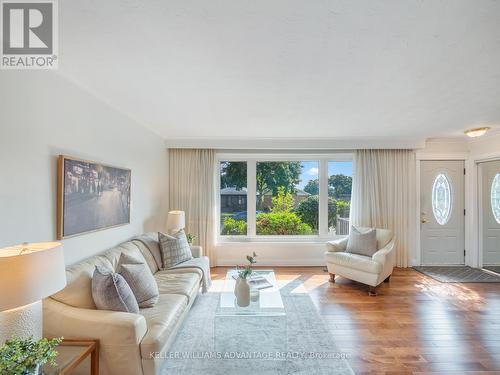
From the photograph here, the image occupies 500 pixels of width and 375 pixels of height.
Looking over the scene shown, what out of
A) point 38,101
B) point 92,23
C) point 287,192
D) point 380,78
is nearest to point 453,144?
point 287,192

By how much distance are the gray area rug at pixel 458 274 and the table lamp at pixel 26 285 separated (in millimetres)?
5016

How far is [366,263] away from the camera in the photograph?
140 inches

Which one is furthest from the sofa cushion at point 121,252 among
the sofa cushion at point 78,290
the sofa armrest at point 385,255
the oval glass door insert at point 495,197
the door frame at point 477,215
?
the oval glass door insert at point 495,197

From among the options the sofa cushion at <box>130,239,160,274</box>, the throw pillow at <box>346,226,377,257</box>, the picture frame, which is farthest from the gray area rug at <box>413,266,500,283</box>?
the picture frame

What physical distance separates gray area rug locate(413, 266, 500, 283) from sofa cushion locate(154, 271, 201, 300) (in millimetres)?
3912

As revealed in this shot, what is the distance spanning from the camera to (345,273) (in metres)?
3.82

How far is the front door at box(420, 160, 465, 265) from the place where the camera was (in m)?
4.73

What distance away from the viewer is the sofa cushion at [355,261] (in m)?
3.47

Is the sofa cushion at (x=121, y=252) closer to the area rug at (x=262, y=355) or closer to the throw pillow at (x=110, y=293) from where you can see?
the throw pillow at (x=110, y=293)

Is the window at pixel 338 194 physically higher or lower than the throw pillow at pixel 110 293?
higher

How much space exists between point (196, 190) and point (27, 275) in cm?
342

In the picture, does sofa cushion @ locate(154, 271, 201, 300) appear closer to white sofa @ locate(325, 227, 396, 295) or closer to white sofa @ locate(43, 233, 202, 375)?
white sofa @ locate(43, 233, 202, 375)

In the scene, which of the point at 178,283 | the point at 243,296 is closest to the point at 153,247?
the point at 178,283

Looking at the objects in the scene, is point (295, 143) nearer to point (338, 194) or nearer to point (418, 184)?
point (338, 194)
